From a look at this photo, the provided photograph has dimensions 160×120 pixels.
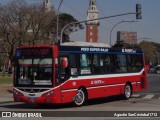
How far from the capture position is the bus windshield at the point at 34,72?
1855 centimetres

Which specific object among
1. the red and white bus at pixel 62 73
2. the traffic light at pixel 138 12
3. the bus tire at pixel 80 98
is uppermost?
the traffic light at pixel 138 12

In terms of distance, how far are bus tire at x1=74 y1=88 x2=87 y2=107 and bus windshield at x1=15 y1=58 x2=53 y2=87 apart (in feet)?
5.39

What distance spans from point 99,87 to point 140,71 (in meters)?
4.87

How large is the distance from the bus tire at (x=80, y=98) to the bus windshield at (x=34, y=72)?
5.39ft

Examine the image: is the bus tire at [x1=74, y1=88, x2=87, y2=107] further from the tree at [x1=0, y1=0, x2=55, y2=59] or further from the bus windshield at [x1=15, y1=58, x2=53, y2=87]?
the tree at [x1=0, y1=0, x2=55, y2=59]

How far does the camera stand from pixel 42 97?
18.4m

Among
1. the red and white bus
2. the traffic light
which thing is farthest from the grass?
the red and white bus

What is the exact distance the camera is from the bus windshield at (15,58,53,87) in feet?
60.8

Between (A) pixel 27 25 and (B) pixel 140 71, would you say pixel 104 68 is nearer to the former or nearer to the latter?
(B) pixel 140 71

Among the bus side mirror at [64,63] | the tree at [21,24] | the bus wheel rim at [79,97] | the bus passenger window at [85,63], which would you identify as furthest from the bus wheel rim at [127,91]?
the tree at [21,24]

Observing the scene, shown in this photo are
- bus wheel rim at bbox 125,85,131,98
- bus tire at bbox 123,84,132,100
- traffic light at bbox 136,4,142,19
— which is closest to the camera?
bus tire at bbox 123,84,132,100

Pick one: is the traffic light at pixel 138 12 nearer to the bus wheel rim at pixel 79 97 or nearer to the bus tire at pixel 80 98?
the bus tire at pixel 80 98

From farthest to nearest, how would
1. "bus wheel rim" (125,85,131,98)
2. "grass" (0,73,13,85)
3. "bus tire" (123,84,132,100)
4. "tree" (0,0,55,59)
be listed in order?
"tree" (0,0,55,59) → "grass" (0,73,13,85) → "bus wheel rim" (125,85,131,98) → "bus tire" (123,84,132,100)

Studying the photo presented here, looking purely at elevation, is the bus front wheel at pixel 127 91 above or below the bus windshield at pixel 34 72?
below
